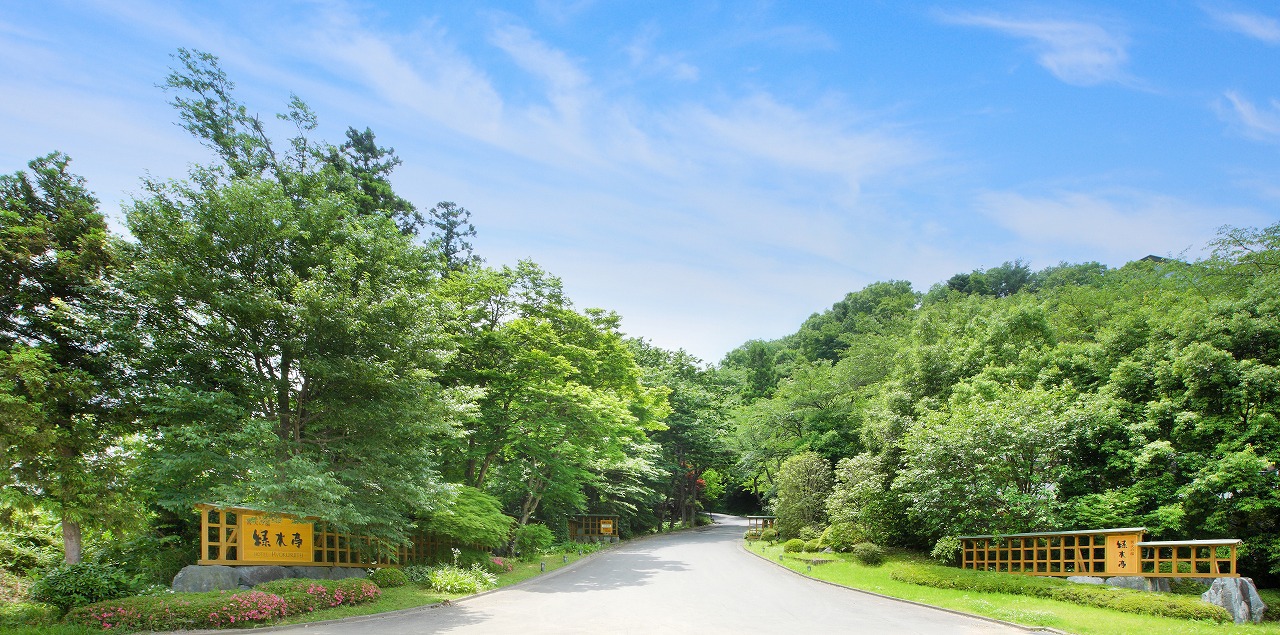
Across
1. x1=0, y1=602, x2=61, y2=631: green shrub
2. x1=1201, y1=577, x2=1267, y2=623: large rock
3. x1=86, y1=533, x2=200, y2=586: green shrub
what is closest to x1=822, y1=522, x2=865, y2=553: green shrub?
x1=1201, y1=577, x2=1267, y2=623: large rock

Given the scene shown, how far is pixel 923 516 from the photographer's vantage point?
20.7m

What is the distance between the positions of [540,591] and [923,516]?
12074mm

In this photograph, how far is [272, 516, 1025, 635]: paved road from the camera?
41.7ft

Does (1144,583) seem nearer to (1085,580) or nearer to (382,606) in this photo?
(1085,580)

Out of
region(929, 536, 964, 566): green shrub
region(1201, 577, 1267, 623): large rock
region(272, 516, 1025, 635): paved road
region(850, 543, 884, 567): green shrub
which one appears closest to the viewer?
region(272, 516, 1025, 635): paved road

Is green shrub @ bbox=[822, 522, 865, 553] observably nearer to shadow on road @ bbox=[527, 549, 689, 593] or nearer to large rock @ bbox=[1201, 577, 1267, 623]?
shadow on road @ bbox=[527, 549, 689, 593]

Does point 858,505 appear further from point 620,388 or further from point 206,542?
point 206,542

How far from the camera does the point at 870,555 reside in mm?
21797

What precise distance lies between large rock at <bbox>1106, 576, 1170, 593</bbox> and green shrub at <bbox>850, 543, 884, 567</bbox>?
25.0 ft

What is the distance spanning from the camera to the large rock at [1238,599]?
42.0ft

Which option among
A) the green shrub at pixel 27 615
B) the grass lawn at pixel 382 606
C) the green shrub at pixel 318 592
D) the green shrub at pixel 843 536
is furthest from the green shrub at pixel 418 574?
the green shrub at pixel 843 536

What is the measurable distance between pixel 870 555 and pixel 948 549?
3040 millimetres

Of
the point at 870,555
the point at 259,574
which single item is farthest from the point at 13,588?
the point at 870,555

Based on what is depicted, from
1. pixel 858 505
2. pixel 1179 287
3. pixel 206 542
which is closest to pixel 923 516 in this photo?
pixel 858 505
